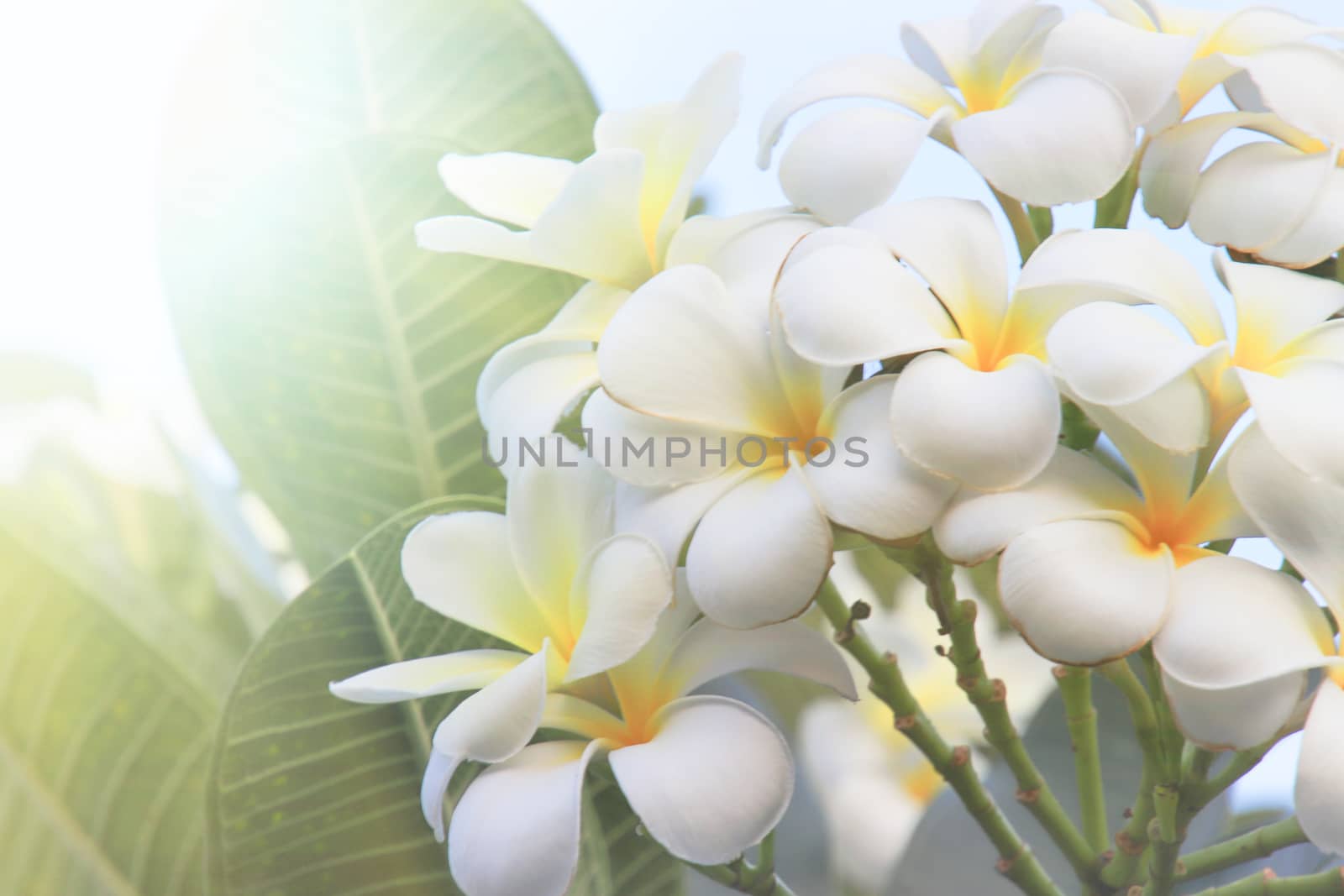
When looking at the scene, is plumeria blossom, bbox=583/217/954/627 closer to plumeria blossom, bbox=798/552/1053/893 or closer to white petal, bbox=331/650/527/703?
white petal, bbox=331/650/527/703

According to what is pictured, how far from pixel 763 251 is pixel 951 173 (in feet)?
1.01

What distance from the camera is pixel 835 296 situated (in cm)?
22

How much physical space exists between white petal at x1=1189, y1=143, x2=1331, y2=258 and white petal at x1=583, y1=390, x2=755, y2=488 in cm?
12

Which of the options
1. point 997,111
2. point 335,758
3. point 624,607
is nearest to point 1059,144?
point 997,111

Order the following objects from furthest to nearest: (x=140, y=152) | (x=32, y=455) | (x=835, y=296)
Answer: (x=140, y=152) < (x=32, y=455) < (x=835, y=296)

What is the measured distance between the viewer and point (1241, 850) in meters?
0.29

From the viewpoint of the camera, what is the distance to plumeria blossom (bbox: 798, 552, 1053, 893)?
51cm

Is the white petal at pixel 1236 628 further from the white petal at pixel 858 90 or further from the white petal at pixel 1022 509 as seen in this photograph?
the white petal at pixel 858 90

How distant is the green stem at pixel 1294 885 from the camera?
27 cm

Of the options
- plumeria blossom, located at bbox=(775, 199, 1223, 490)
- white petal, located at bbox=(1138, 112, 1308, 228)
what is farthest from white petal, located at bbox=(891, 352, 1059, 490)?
white petal, located at bbox=(1138, 112, 1308, 228)

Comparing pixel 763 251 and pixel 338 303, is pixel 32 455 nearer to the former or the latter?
pixel 338 303

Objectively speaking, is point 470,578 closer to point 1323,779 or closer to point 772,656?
point 772,656

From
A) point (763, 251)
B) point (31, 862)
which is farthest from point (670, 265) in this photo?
point (31, 862)

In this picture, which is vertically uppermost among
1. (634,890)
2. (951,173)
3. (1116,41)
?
A: (1116,41)
